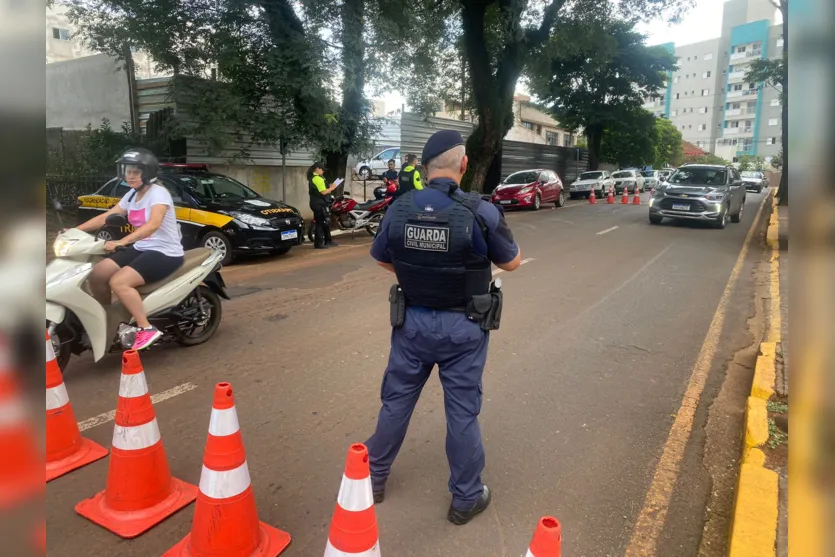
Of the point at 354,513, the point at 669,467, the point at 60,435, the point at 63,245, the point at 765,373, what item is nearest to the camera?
the point at 354,513

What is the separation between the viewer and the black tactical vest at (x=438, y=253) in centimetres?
266

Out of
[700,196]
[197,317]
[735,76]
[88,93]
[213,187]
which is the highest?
[735,76]

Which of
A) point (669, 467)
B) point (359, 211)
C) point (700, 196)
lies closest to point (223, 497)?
point (669, 467)

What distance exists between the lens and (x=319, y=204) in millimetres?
11102

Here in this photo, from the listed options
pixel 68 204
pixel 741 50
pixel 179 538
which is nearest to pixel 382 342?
pixel 179 538

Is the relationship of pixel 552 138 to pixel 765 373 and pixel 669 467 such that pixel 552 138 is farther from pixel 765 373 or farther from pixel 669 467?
pixel 669 467

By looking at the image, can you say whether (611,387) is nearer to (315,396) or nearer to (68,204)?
(315,396)

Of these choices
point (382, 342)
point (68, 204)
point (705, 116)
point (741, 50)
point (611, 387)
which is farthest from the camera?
point (705, 116)

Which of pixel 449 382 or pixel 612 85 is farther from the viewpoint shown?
pixel 612 85

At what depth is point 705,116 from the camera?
82.4 metres

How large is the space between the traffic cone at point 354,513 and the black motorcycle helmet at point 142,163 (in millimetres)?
3270

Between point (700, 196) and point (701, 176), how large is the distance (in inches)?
56.1

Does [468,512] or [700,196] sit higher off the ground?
[700,196]

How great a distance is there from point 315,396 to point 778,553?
2.95m
